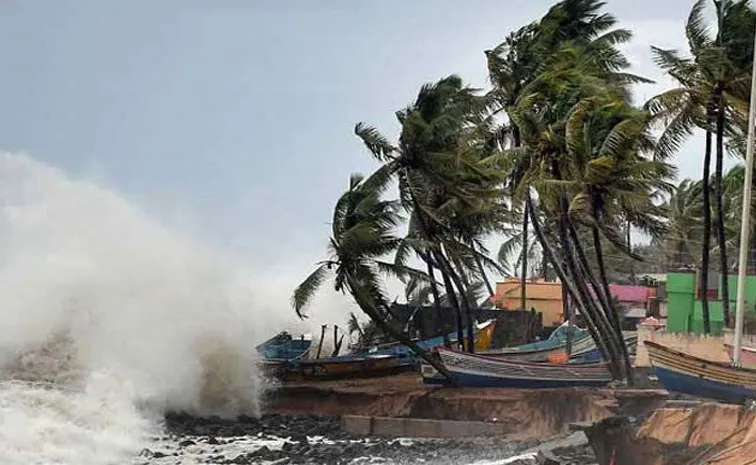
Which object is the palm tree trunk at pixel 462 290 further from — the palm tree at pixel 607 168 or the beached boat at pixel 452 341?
the palm tree at pixel 607 168

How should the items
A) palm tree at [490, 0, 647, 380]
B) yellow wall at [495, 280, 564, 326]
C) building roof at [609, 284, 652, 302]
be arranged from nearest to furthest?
palm tree at [490, 0, 647, 380] < yellow wall at [495, 280, 564, 326] < building roof at [609, 284, 652, 302]

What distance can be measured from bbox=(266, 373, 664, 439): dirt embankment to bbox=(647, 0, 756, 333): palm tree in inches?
210

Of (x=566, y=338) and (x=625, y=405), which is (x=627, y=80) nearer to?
(x=566, y=338)

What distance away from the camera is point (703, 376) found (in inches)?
734

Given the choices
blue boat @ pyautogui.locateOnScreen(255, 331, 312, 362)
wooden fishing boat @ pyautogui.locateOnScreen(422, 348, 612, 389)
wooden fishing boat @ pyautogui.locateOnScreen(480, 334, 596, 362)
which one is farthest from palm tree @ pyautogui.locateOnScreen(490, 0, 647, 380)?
blue boat @ pyautogui.locateOnScreen(255, 331, 312, 362)

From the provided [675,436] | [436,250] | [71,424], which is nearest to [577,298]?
[436,250]

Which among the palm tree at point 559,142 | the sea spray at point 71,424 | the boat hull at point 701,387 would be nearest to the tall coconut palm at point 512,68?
the palm tree at point 559,142

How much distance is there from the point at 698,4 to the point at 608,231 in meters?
6.35

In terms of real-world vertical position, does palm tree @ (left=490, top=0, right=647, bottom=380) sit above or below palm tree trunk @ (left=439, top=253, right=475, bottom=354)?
above

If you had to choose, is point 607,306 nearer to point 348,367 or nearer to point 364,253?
point 364,253

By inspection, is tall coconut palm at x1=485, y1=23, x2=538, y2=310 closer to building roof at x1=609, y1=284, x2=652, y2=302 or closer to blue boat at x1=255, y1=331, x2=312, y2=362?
blue boat at x1=255, y1=331, x2=312, y2=362

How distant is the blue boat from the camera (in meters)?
41.6

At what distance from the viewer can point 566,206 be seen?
82.7 feet

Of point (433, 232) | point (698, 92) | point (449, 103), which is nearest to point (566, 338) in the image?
point (433, 232)
